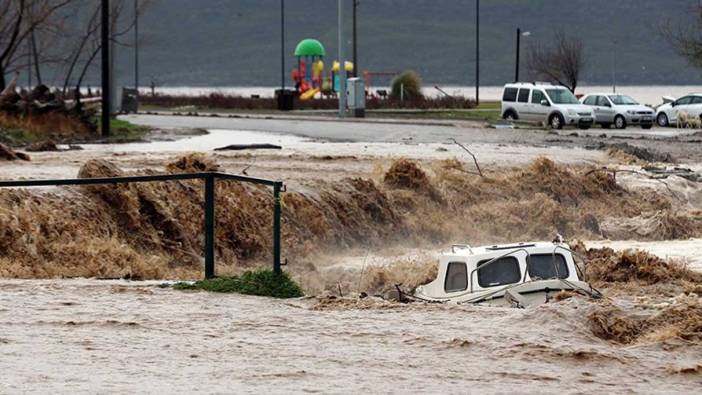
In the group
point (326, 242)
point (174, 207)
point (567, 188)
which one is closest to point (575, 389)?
point (174, 207)

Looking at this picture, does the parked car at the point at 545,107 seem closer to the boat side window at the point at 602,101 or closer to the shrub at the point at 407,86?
the boat side window at the point at 602,101

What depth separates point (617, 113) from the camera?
2158 inches

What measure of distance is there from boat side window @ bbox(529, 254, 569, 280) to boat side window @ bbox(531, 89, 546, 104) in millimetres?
36292

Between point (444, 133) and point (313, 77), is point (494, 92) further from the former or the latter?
point (444, 133)

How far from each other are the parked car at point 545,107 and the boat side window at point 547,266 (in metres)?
34.5

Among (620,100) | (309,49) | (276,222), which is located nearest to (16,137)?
(276,222)

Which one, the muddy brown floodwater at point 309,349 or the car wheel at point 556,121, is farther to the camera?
the car wheel at point 556,121

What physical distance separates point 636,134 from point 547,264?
31.3 metres

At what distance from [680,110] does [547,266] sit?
4002cm

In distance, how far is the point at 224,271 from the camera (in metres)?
19.1

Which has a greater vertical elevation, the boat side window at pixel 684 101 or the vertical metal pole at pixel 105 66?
the vertical metal pole at pixel 105 66

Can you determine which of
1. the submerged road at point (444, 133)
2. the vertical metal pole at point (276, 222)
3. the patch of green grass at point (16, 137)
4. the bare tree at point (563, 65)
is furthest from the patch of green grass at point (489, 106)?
the vertical metal pole at point (276, 222)

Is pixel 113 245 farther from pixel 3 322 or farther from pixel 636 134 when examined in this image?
pixel 636 134

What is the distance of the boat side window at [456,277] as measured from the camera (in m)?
17.9
